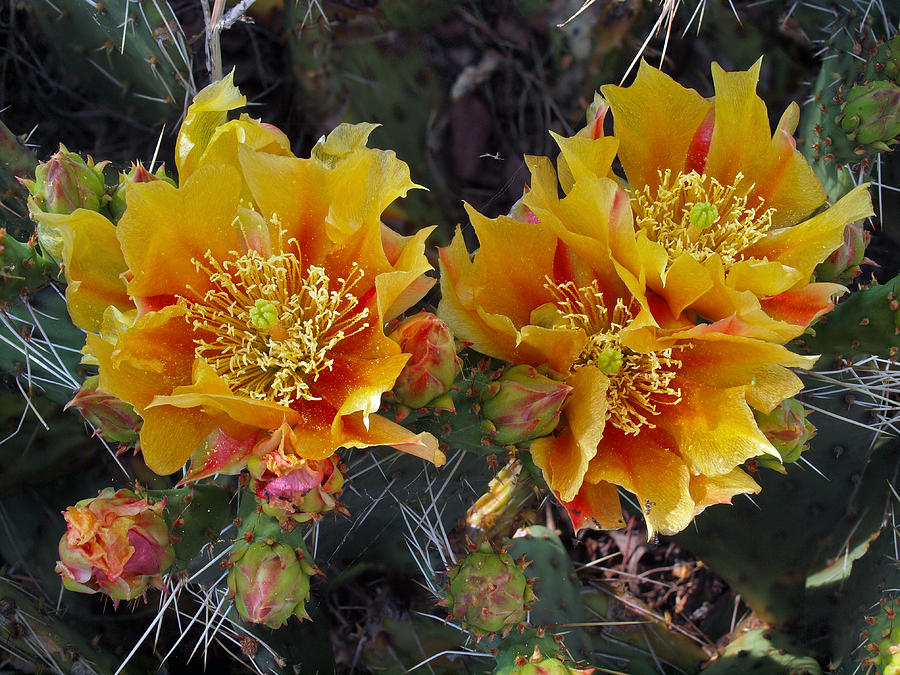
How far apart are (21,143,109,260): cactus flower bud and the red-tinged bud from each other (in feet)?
1.45

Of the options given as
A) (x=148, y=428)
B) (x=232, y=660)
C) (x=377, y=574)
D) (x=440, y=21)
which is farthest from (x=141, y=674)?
(x=440, y=21)

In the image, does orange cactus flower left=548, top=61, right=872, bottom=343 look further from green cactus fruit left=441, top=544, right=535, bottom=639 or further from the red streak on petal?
green cactus fruit left=441, top=544, right=535, bottom=639

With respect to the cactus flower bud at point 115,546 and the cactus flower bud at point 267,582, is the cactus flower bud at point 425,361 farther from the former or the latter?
the cactus flower bud at point 115,546

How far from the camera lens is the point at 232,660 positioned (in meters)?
1.65

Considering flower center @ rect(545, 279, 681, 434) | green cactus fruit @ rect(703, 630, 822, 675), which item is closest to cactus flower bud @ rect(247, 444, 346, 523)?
flower center @ rect(545, 279, 681, 434)

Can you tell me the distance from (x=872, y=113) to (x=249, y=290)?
109cm

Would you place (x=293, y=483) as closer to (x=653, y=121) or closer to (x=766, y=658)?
(x=653, y=121)

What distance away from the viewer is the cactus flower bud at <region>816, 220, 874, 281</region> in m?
1.29

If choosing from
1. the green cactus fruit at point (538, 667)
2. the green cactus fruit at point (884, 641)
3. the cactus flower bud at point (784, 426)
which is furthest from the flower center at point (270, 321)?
the green cactus fruit at point (884, 641)

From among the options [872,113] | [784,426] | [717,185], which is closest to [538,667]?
[784,426]

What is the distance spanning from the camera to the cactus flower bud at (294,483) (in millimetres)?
986

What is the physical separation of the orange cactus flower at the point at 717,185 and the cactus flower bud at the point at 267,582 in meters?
0.57

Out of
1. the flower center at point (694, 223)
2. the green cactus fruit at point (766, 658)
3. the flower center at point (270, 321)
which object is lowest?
the green cactus fruit at point (766, 658)

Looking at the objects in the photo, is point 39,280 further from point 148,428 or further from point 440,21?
point 440,21
